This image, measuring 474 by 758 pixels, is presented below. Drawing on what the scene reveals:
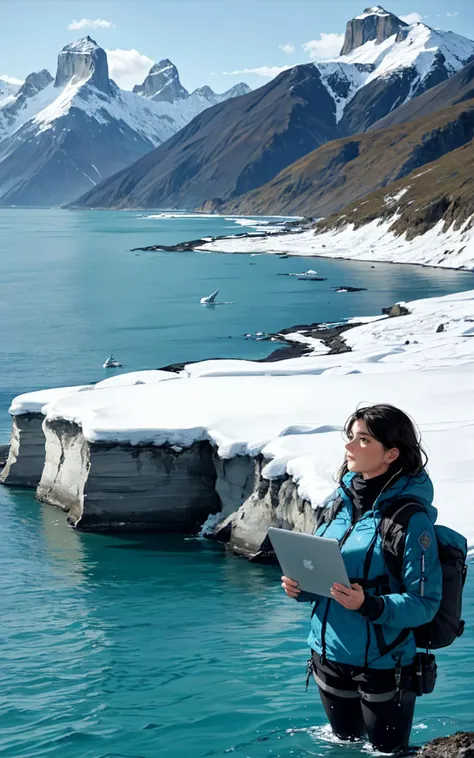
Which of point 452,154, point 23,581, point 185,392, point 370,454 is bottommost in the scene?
point 23,581

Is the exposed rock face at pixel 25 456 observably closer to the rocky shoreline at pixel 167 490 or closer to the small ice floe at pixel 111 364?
the rocky shoreline at pixel 167 490

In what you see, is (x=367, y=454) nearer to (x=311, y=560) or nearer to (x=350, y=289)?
(x=311, y=560)

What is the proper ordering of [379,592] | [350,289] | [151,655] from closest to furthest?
1. [379,592]
2. [151,655]
3. [350,289]

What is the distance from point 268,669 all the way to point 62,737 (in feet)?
9.45

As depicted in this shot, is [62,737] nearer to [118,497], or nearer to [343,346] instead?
[118,497]

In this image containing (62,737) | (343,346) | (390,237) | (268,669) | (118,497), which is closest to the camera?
(62,737)

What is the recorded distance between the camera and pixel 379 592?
568 centimetres

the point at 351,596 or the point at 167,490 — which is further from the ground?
the point at 351,596

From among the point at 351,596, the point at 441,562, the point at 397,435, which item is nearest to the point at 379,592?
the point at 351,596

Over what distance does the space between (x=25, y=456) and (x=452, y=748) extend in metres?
21.5

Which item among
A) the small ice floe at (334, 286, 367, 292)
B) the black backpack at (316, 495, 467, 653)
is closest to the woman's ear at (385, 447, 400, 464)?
the black backpack at (316, 495, 467, 653)

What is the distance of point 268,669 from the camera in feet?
40.0

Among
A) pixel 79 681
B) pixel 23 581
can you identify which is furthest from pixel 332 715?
pixel 23 581

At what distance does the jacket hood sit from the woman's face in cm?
13
